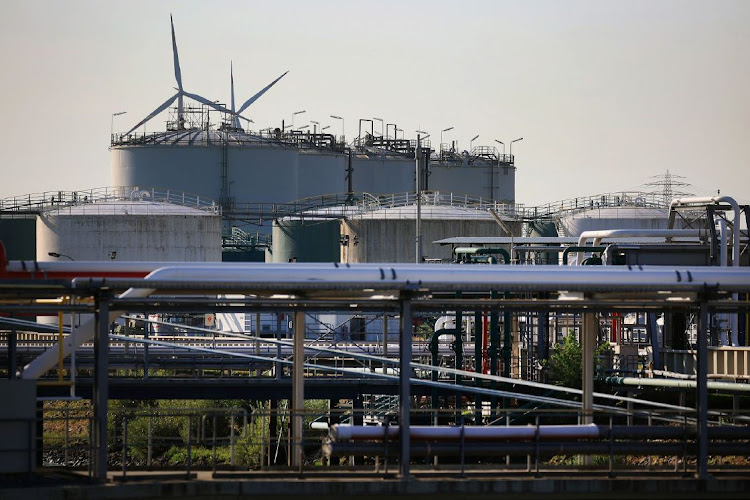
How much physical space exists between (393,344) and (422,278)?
2952 centimetres

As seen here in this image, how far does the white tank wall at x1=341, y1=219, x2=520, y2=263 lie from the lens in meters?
58.2

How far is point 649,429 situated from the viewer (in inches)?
653

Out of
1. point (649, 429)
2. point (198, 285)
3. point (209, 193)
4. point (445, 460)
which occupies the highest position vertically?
point (209, 193)

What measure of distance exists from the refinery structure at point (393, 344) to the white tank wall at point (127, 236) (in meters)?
0.11

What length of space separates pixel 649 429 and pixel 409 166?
83969 millimetres

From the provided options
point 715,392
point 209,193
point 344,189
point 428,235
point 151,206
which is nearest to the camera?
point 715,392

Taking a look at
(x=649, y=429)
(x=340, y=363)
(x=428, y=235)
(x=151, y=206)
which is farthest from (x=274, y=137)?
(x=649, y=429)

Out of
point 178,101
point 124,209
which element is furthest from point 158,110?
point 124,209

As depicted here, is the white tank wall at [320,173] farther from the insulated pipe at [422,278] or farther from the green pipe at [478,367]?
the insulated pipe at [422,278]

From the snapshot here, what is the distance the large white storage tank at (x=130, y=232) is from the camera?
61.0m

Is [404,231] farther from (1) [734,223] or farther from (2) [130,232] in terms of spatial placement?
(1) [734,223]

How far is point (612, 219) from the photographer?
6588 centimetres


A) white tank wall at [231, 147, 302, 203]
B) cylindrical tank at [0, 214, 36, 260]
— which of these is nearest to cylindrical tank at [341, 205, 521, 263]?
cylindrical tank at [0, 214, 36, 260]

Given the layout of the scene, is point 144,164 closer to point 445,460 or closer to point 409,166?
point 409,166
